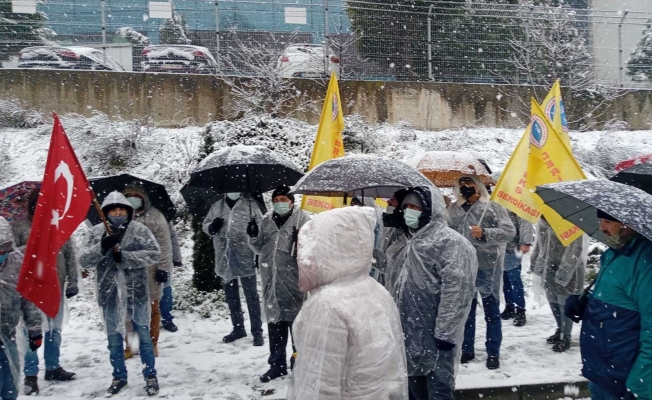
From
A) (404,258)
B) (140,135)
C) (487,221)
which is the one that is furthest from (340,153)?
(140,135)

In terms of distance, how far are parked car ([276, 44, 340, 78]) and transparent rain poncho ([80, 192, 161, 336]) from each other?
872 centimetres

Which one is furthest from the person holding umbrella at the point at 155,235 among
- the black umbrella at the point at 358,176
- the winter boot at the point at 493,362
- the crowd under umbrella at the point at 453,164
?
the winter boot at the point at 493,362

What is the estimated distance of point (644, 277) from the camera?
3.55 m

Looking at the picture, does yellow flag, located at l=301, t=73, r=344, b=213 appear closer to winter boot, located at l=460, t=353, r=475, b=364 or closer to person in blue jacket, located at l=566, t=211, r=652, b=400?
winter boot, located at l=460, t=353, r=475, b=364

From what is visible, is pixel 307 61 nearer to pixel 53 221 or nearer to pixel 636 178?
pixel 636 178

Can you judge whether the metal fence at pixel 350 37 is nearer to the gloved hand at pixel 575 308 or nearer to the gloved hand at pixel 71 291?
the gloved hand at pixel 71 291

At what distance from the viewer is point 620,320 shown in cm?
366

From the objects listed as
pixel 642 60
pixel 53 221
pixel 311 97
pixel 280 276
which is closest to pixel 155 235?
pixel 280 276

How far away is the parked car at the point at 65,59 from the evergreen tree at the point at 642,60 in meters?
13.0

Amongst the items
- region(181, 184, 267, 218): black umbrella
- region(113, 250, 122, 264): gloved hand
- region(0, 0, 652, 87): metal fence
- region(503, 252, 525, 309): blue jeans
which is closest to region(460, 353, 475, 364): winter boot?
region(503, 252, 525, 309): blue jeans

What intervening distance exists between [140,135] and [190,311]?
4.91 meters

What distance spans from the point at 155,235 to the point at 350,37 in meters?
9.02

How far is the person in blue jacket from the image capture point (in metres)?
3.50

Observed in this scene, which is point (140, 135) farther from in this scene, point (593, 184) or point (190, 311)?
point (593, 184)
